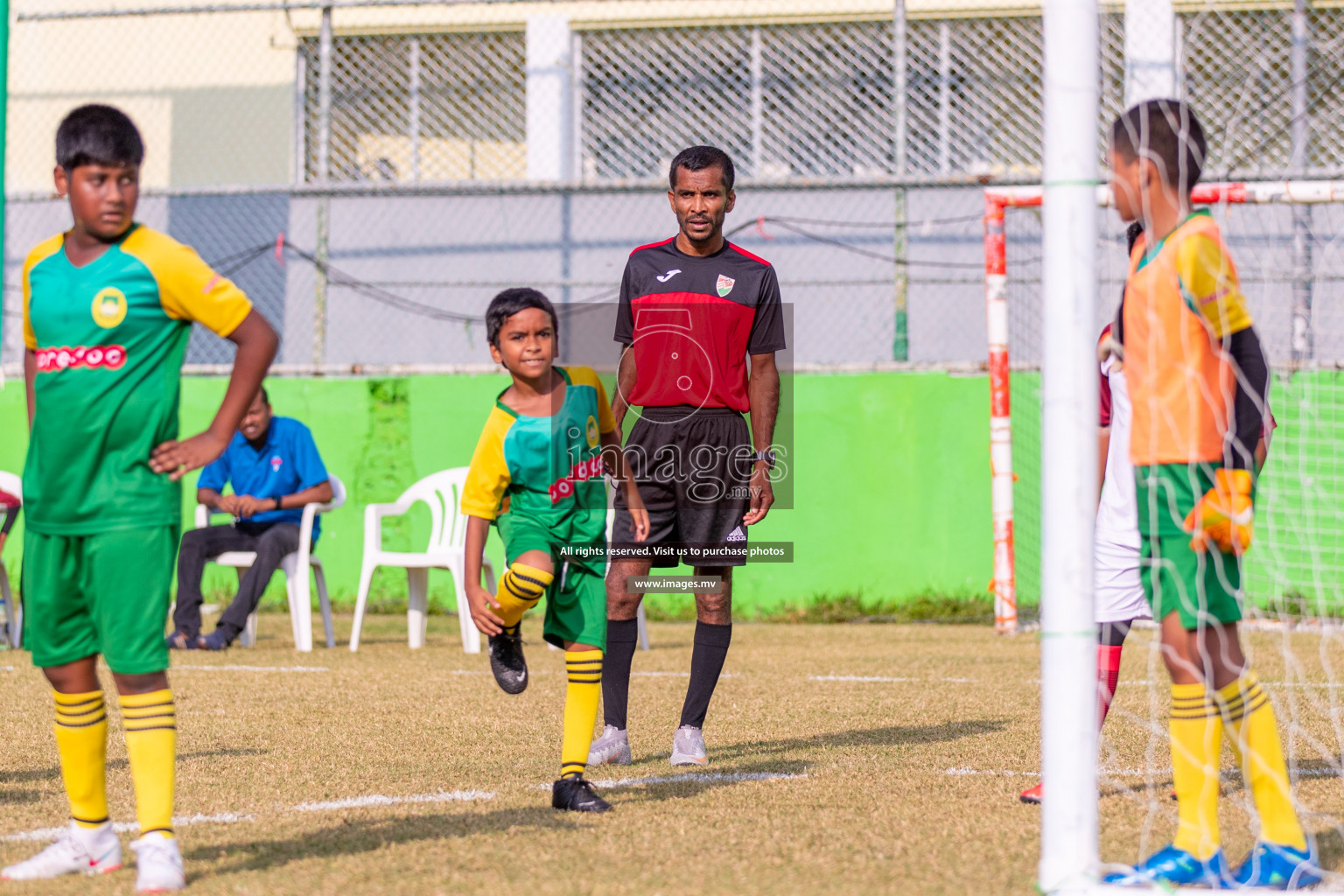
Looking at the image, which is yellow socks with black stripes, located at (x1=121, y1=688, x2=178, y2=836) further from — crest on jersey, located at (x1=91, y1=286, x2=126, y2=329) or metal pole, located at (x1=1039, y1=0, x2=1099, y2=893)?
metal pole, located at (x1=1039, y1=0, x2=1099, y2=893)

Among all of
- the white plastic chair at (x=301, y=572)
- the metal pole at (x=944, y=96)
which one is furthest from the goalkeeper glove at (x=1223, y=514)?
the metal pole at (x=944, y=96)

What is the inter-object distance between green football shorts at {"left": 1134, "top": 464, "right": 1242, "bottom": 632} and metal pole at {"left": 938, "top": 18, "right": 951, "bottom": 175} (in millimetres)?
7778

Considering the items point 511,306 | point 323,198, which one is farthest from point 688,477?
point 323,198

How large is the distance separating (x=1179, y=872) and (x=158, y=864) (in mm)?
2144

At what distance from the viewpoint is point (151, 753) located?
3.11 meters

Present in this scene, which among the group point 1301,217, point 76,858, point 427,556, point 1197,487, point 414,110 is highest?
point 414,110

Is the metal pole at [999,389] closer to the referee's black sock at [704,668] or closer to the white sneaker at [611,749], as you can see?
the referee's black sock at [704,668]

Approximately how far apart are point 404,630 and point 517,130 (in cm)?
509

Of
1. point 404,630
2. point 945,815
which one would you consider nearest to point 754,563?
point 404,630

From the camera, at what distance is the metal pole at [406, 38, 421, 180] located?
12281 mm

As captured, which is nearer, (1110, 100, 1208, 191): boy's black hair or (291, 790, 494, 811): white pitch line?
(1110, 100, 1208, 191): boy's black hair

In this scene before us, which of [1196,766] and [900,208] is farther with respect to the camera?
[900,208]

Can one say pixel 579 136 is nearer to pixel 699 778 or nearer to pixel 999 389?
pixel 999 389

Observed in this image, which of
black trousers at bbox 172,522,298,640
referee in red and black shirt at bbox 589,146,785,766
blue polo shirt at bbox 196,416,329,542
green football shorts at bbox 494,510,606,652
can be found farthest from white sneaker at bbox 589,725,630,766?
blue polo shirt at bbox 196,416,329,542
